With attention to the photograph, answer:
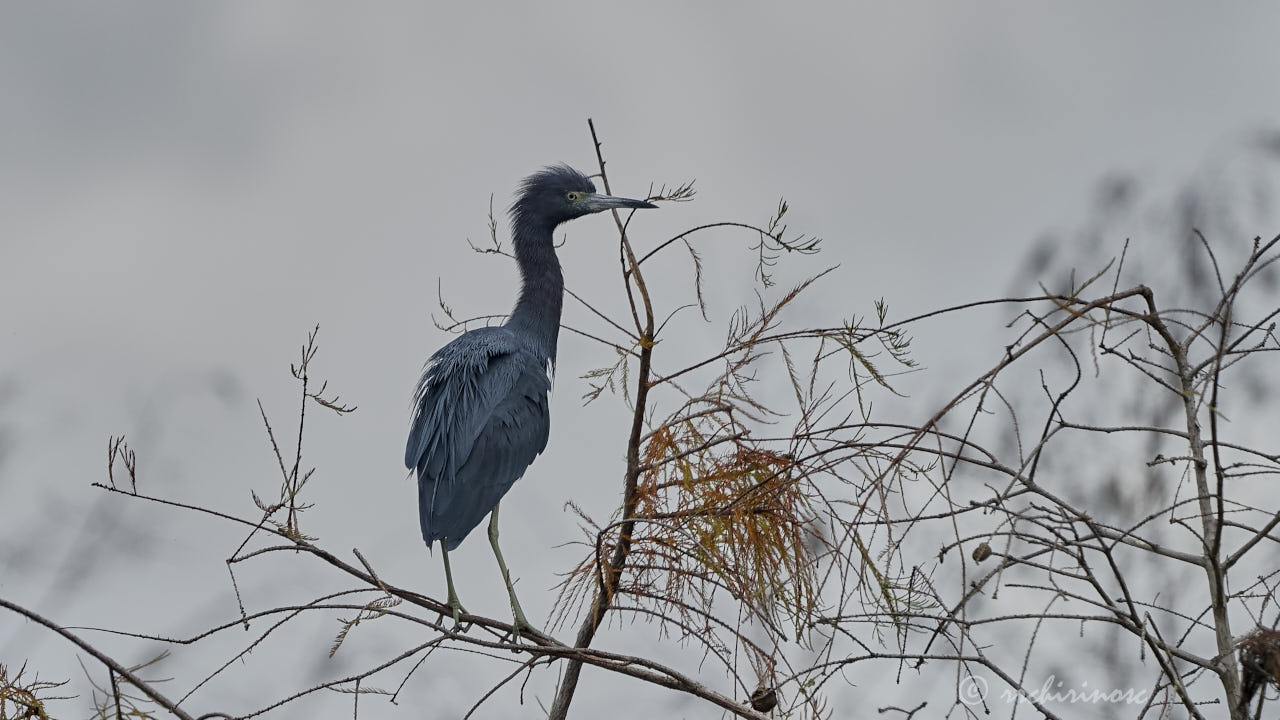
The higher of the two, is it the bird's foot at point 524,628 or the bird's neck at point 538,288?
the bird's neck at point 538,288

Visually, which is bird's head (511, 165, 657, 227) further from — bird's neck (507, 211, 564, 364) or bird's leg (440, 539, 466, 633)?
bird's leg (440, 539, 466, 633)

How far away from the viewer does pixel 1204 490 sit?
194 cm

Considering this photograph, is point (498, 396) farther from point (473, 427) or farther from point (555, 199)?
point (555, 199)

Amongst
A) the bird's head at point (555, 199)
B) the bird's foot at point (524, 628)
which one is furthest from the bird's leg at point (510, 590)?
the bird's head at point (555, 199)

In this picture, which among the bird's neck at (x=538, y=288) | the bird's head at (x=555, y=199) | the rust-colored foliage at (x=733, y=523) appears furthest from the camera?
the bird's head at (x=555, y=199)

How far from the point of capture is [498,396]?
3789 mm

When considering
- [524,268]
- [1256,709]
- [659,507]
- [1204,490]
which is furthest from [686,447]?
[524,268]

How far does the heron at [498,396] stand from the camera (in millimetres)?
3531

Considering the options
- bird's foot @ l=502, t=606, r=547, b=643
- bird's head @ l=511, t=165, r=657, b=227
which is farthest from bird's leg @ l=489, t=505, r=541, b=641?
bird's head @ l=511, t=165, r=657, b=227

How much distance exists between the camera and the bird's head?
14.5 feet

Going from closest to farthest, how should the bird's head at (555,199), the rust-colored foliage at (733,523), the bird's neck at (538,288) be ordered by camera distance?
1. the rust-colored foliage at (733,523)
2. the bird's neck at (538,288)
3. the bird's head at (555,199)

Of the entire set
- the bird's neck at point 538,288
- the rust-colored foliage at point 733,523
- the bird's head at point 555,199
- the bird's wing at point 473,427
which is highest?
the bird's head at point 555,199

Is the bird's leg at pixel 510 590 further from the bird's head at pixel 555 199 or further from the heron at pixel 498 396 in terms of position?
the bird's head at pixel 555 199

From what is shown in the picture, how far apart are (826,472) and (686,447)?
434mm
